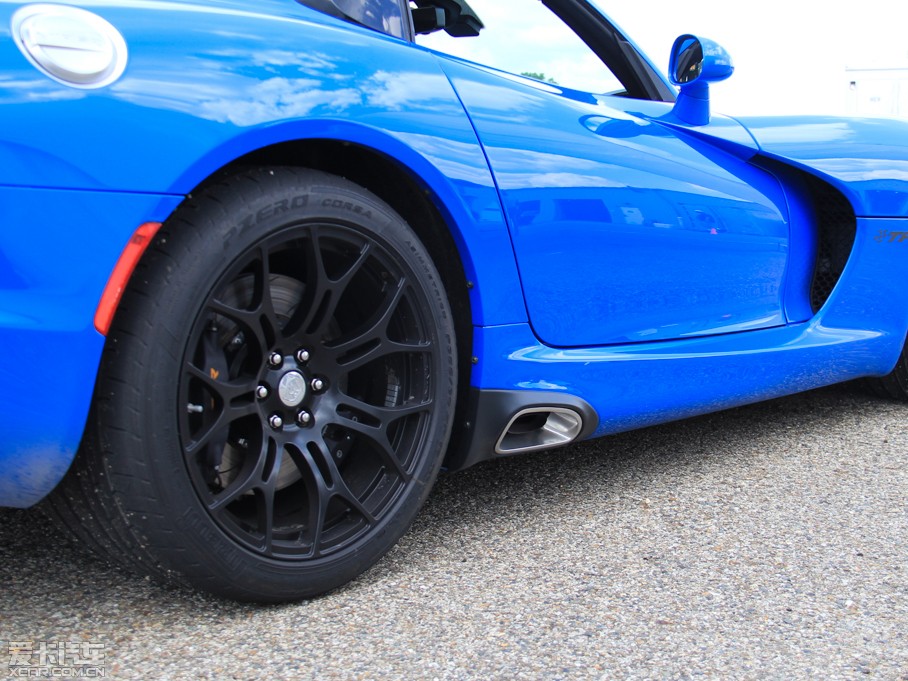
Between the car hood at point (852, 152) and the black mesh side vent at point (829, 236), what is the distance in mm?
36

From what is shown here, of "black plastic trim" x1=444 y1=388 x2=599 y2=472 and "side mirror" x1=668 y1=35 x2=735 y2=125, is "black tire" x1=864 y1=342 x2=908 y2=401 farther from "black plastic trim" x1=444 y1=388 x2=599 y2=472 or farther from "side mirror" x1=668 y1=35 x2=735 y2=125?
"black plastic trim" x1=444 y1=388 x2=599 y2=472

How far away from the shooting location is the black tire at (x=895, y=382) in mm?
3498

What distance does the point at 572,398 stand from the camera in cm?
220

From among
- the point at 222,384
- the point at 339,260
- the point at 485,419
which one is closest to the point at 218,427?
the point at 222,384

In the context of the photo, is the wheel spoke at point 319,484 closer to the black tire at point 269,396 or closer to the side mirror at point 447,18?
the black tire at point 269,396


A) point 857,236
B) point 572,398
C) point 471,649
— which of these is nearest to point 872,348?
point 857,236

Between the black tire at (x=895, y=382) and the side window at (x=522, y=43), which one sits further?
the black tire at (x=895, y=382)

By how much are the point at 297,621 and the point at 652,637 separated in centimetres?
67

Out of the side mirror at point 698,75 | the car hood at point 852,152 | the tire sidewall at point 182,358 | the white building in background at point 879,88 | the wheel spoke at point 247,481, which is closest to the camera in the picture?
the tire sidewall at point 182,358

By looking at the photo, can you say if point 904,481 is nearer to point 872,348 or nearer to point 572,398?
point 872,348

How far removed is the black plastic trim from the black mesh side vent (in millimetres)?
1292

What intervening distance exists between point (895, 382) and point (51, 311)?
10.4 ft

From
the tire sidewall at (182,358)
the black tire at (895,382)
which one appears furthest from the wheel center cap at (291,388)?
the black tire at (895,382)

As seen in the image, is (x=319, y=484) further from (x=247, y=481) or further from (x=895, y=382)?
(x=895, y=382)
